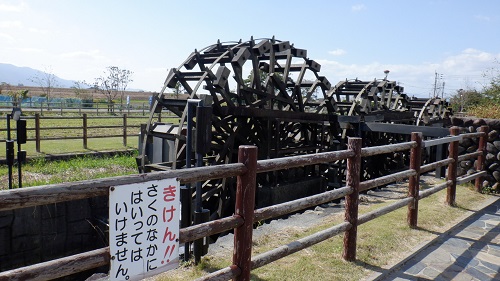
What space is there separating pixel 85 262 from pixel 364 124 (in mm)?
9239

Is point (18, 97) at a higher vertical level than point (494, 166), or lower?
higher

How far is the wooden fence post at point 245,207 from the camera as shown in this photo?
299cm

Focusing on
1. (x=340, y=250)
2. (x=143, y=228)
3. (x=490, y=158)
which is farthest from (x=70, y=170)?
(x=490, y=158)

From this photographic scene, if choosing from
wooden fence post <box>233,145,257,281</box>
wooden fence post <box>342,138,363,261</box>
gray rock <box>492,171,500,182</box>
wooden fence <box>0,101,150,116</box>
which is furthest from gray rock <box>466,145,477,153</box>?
wooden fence <box>0,101,150,116</box>

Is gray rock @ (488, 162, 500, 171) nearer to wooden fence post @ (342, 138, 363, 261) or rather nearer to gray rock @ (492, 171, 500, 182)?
gray rock @ (492, 171, 500, 182)

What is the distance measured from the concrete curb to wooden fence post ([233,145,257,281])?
4.58 ft

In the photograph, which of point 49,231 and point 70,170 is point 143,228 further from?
point 70,170

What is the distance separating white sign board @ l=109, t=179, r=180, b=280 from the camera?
2.29 metres

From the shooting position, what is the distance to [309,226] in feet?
18.6

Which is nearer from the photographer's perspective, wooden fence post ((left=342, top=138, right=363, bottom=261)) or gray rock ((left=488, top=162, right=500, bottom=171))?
wooden fence post ((left=342, top=138, right=363, bottom=261))

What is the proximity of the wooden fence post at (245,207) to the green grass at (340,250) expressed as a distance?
79cm

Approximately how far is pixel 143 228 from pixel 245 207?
2.69 feet

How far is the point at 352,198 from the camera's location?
4180 millimetres

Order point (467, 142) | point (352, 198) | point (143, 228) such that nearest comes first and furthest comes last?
point (143, 228)
point (352, 198)
point (467, 142)
